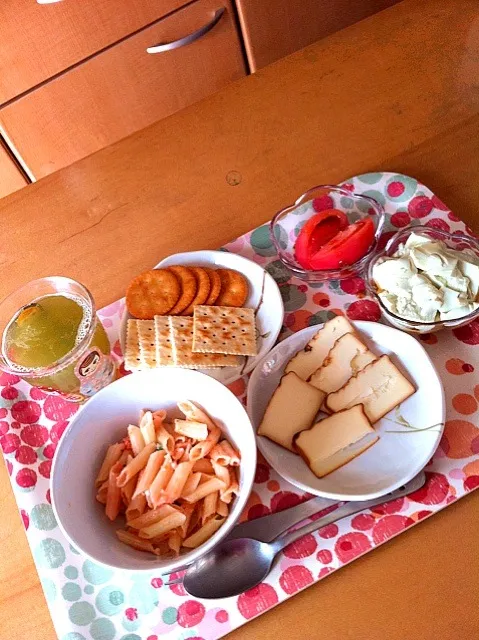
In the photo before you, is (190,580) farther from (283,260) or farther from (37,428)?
(283,260)

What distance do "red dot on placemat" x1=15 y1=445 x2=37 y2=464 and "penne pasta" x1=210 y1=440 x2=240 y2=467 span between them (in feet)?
0.92

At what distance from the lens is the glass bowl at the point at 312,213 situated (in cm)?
96

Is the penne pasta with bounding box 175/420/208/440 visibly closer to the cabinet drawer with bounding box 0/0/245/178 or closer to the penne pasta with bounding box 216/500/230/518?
the penne pasta with bounding box 216/500/230/518

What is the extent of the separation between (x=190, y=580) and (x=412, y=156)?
2.49 ft

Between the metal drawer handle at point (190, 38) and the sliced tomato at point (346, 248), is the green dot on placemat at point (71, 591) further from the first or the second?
→ the metal drawer handle at point (190, 38)

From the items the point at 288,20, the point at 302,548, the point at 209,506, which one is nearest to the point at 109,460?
the point at 209,506

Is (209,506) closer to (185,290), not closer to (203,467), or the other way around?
(203,467)

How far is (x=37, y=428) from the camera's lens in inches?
35.1

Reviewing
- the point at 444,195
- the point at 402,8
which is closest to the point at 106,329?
the point at 444,195

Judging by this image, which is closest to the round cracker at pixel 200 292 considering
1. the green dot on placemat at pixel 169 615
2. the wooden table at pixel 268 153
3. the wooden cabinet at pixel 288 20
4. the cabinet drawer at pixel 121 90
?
the wooden table at pixel 268 153

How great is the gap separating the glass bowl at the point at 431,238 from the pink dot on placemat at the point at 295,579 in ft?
1.11

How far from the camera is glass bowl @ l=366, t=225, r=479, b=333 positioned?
81cm

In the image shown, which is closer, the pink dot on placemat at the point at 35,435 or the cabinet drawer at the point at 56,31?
the pink dot on placemat at the point at 35,435

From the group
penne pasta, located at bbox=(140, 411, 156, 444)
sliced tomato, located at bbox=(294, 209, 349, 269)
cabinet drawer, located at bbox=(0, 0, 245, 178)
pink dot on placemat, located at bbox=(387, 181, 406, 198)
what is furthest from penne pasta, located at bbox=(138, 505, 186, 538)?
cabinet drawer, located at bbox=(0, 0, 245, 178)
